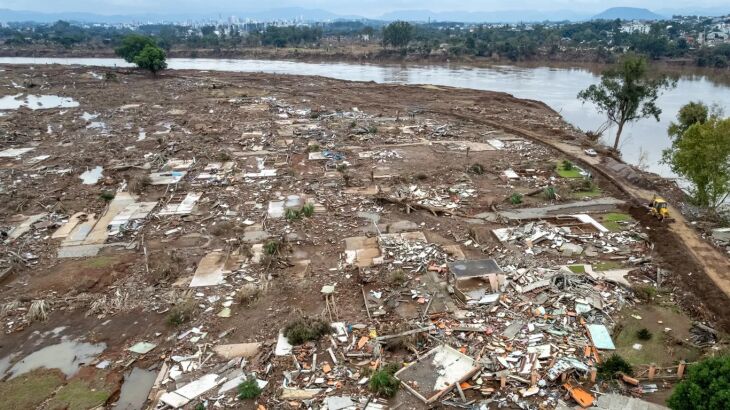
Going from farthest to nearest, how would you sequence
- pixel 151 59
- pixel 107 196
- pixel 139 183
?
pixel 151 59 → pixel 139 183 → pixel 107 196

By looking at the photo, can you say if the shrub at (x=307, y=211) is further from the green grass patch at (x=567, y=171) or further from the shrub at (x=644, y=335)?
the green grass patch at (x=567, y=171)

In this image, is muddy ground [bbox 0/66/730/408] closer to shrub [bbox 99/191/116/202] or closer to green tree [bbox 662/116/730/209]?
shrub [bbox 99/191/116/202]

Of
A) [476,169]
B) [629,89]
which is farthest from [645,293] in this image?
[629,89]

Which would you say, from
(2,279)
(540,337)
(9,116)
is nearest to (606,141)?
(540,337)

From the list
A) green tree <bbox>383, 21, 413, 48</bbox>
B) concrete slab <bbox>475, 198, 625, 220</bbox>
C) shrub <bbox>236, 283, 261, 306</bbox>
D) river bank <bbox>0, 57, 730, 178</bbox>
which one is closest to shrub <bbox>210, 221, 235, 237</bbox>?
shrub <bbox>236, 283, 261, 306</bbox>

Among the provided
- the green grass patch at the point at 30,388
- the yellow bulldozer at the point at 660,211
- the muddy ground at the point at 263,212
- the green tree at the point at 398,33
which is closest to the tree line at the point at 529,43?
the green tree at the point at 398,33

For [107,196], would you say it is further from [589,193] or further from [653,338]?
[589,193]

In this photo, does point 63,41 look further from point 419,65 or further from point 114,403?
point 114,403
